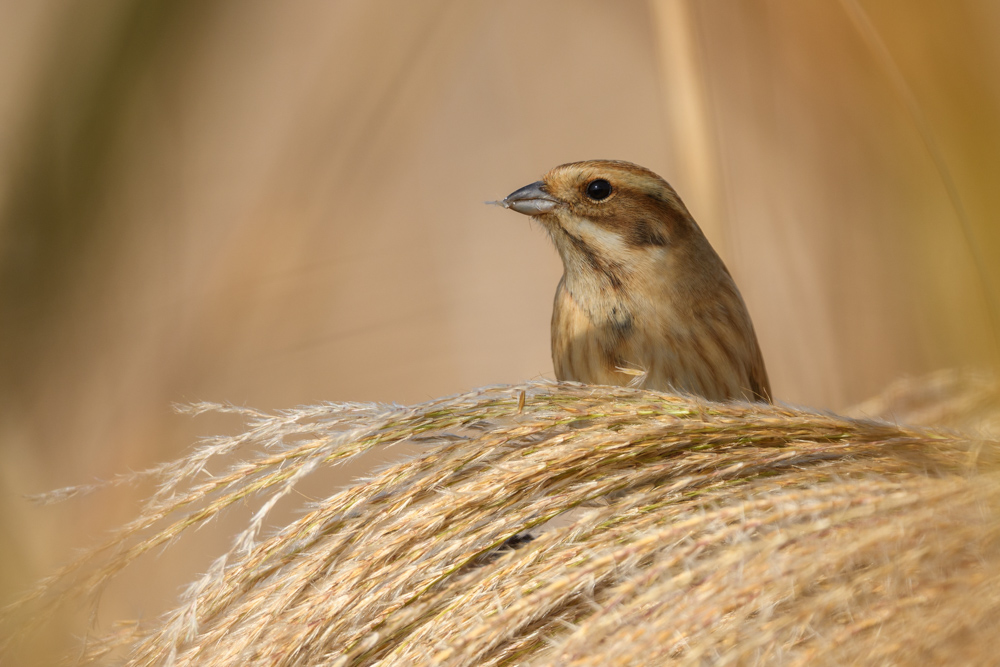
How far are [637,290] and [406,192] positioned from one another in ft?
6.02

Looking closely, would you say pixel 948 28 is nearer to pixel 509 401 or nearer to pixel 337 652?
pixel 509 401

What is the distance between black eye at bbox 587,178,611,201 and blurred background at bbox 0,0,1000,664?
16 cm

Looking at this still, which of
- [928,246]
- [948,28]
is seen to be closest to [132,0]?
[948,28]

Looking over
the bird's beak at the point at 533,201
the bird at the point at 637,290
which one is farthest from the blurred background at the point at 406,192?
the bird's beak at the point at 533,201

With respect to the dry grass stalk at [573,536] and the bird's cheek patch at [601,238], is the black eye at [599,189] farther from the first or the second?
the dry grass stalk at [573,536]

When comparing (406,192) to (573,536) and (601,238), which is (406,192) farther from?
(573,536)

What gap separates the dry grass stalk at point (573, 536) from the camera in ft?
2.12

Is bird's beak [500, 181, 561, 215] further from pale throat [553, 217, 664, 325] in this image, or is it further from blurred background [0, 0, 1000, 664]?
blurred background [0, 0, 1000, 664]

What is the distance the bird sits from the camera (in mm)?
1557

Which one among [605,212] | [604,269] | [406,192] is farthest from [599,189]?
[406,192]

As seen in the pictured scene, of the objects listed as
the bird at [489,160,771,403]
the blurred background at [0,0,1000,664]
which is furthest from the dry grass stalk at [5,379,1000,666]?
the bird at [489,160,771,403]

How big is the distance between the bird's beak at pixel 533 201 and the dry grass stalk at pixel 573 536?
0.77m

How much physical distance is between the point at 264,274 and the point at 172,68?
100cm

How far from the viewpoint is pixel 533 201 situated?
164 cm
